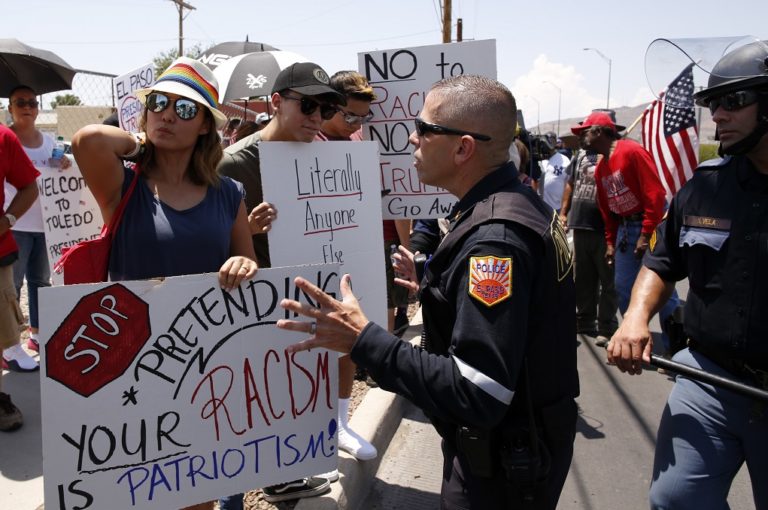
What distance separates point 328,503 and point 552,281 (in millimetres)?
1814

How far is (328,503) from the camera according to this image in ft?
9.61

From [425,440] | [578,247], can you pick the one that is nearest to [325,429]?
[425,440]

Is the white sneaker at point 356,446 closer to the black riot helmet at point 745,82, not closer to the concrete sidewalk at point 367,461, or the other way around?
the concrete sidewalk at point 367,461

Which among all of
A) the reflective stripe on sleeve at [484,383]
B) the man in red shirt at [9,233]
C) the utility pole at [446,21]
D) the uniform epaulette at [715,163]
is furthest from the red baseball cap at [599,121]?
the utility pole at [446,21]

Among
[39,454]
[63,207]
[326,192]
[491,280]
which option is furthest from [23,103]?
[491,280]

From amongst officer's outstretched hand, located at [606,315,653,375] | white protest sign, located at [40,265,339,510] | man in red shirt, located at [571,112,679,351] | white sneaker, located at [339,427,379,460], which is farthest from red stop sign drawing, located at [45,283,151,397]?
man in red shirt, located at [571,112,679,351]

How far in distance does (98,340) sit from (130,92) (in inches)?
149

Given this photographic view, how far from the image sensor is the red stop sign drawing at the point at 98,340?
182cm

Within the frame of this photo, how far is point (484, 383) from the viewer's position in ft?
4.97

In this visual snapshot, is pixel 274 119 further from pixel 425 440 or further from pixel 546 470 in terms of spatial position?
pixel 425 440

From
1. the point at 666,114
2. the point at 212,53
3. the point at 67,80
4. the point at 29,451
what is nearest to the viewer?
the point at 29,451

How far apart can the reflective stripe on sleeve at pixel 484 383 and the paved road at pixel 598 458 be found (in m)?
1.99

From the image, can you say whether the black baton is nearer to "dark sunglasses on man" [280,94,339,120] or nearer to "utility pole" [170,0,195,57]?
"dark sunglasses on man" [280,94,339,120]

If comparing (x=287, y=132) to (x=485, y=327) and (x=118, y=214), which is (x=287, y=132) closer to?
(x=118, y=214)
